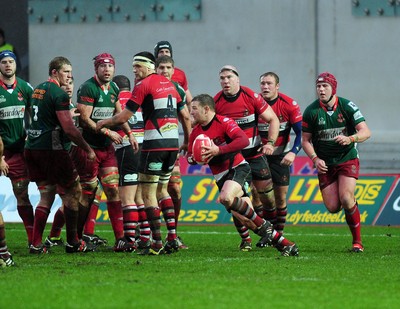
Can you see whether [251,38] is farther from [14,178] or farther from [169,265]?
[169,265]

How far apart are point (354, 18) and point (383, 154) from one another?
3.40 meters

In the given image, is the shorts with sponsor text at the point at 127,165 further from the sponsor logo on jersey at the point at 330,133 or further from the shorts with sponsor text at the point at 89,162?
the sponsor logo on jersey at the point at 330,133

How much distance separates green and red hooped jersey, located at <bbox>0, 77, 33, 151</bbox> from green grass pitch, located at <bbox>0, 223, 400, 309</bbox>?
1.40 metres

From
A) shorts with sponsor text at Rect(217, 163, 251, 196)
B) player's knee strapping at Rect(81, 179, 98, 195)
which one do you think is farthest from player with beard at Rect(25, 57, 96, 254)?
shorts with sponsor text at Rect(217, 163, 251, 196)

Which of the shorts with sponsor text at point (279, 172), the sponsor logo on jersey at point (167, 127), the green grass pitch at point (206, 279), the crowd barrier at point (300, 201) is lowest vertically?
the crowd barrier at point (300, 201)

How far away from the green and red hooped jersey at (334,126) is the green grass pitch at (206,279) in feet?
4.05

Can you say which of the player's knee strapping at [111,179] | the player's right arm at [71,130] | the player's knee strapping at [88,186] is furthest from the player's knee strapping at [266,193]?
the player's right arm at [71,130]

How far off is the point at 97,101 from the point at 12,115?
1190 mm

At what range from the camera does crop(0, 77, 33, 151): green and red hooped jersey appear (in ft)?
45.4

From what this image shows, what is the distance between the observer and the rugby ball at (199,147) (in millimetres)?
12320

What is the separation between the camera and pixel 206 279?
10.1 m

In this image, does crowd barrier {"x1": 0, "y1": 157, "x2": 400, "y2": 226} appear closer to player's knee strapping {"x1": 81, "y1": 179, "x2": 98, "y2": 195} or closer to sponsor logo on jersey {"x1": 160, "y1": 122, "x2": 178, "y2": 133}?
player's knee strapping {"x1": 81, "y1": 179, "x2": 98, "y2": 195}

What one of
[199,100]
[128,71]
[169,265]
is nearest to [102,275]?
[169,265]

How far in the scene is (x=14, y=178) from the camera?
13.9 metres
